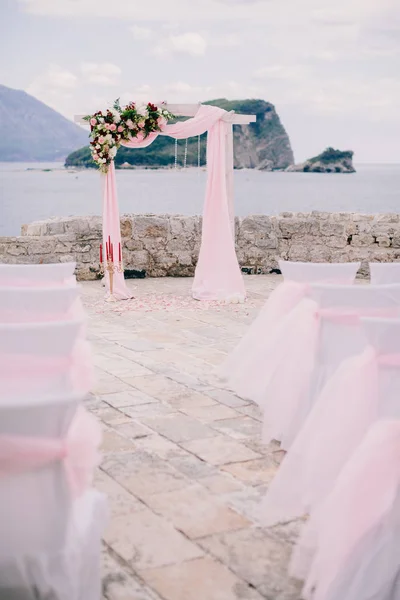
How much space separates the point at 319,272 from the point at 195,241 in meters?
5.56

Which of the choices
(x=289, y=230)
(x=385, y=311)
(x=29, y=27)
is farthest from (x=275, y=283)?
(x=29, y=27)

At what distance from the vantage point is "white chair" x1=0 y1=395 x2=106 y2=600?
2.13m

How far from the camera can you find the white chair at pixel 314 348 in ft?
13.1

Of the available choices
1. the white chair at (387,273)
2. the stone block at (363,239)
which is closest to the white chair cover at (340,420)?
the white chair at (387,273)

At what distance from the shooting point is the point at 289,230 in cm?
1066

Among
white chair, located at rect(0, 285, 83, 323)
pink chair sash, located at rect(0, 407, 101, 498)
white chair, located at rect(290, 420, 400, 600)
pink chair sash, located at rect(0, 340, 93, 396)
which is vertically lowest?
white chair, located at rect(290, 420, 400, 600)

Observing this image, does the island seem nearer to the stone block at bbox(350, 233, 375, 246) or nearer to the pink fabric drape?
the stone block at bbox(350, 233, 375, 246)

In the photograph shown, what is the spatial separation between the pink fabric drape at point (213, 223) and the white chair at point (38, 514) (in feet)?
21.3

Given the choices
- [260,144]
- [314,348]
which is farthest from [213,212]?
[260,144]

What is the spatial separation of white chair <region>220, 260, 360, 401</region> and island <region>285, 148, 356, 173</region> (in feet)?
204

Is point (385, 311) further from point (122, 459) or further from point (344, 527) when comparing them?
point (344, 527)

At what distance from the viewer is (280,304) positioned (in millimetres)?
5055

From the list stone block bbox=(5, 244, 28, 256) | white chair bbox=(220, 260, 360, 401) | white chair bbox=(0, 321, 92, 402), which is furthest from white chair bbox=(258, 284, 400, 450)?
stone block bbox=(5, 244, 28, 256)

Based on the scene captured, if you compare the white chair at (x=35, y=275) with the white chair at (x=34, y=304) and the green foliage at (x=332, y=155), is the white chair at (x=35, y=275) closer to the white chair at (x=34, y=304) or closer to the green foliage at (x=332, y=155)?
the white chair at (x=34, y=304)
